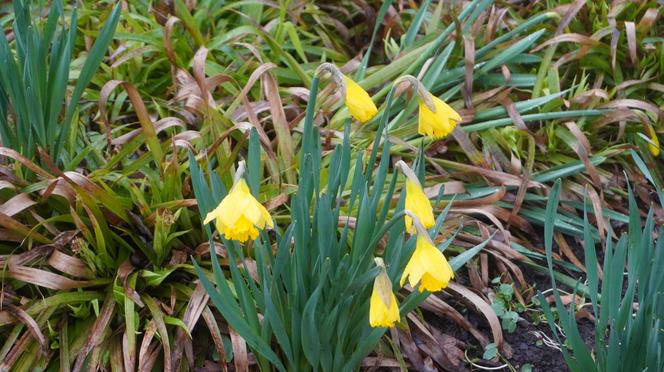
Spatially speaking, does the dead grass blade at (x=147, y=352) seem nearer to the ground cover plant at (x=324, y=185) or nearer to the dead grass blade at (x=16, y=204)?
the ground cover plant at (x=324, y=185)

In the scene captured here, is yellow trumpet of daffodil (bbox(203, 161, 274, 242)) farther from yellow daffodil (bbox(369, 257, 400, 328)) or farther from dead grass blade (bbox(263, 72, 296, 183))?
dead grass blade (bbox(263, 72, 296, 183))

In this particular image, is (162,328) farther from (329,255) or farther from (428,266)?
(428,266)

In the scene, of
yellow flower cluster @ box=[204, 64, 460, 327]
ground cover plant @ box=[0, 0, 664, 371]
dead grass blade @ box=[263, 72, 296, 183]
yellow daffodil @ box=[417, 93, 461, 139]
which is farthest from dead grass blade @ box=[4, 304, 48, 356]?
yellow daffodil @ box=[417, 93, 461, 139]

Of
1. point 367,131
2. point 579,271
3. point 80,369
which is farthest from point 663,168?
point 80,369

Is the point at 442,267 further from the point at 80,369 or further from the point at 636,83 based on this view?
the point at 636,83

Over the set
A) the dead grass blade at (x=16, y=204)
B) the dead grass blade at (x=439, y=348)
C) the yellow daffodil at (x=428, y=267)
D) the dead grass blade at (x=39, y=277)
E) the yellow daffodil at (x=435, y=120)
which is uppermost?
the yellow daffodil at (x=435, y=120)

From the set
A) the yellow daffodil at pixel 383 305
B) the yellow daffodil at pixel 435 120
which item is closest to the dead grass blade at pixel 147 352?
the yellow daffodil at pixel 383 305

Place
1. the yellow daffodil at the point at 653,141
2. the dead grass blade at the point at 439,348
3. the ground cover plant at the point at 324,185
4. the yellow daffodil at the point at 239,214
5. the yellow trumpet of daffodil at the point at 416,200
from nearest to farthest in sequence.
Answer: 1. the yellow daffodil at the point at 239,214
2. the yellow trumpet of daffodil at the point at 416,200
3. the ground cover plant at the point at 324,185
4. the dead grass blade at the point at 439,348
5. the yellow daffodil at the point at 653,141
